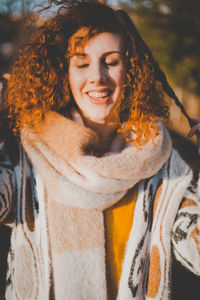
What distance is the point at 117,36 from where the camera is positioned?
1.24 meters

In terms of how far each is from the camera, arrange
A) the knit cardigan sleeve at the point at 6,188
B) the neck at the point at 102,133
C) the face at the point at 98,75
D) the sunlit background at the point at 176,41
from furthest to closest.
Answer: the sunlit background at the point at 176,41
the neck at the point at 102,133
the face at the point at 98,75
the knit cardigan sleeve at the point at 6,188

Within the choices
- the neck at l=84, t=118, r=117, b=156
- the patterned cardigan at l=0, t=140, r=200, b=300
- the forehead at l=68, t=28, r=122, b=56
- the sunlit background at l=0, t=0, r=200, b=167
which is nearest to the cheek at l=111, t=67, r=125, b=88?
the forehead at l=68, t=28, r=122, b=56

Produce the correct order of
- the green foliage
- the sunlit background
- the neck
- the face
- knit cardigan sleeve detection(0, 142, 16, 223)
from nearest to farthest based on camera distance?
knit cardigan sleeve detection(0, 142, 16, 223), the face, the neck, the sunlit background, the green foliage

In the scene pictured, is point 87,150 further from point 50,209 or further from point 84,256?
point 84,256

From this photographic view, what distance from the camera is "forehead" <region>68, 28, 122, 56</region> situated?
1.20 m

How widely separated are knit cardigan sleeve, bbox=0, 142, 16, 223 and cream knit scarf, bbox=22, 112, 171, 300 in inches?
4.8

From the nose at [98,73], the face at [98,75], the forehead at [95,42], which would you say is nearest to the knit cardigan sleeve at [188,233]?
the face at [98,75]

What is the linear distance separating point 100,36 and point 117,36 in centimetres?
10

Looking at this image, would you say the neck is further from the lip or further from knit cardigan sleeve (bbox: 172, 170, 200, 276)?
knit cardigan sleeve (bbox: 172, 170, 200, 276)

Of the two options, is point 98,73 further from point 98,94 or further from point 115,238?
point 115,238

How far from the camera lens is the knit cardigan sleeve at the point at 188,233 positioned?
1.16 meters

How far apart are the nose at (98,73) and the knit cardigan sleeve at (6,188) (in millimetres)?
626

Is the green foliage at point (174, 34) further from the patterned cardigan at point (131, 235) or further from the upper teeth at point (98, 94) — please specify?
the patterned cardigan at point (131, 235)

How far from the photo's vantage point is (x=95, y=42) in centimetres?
120
